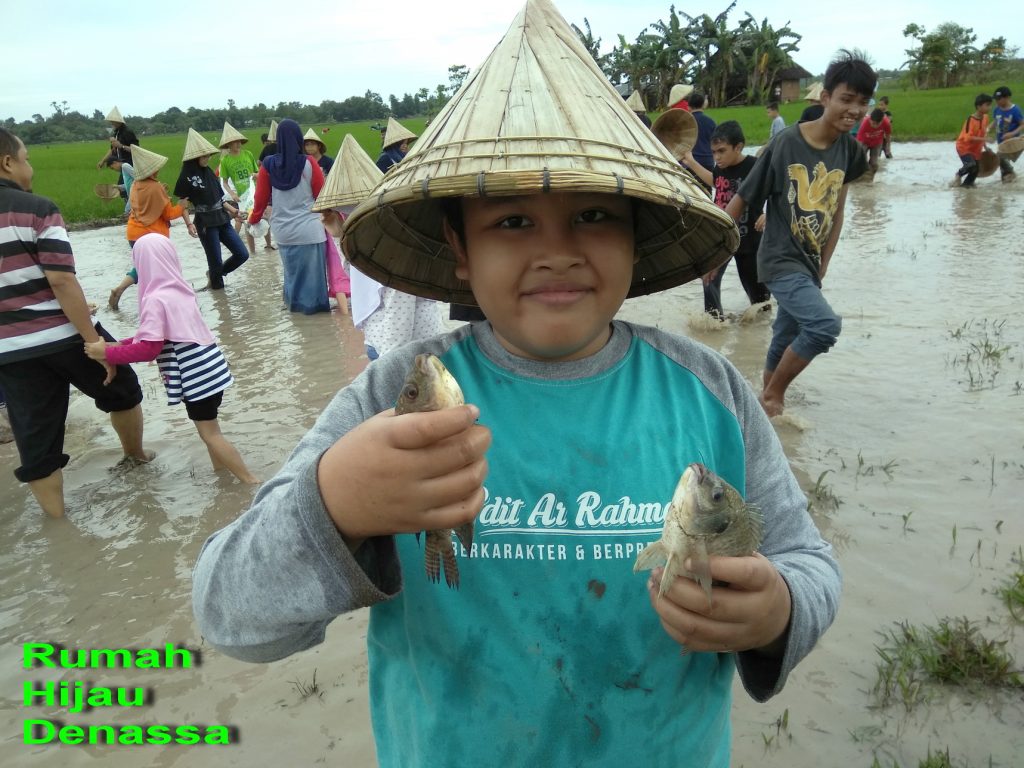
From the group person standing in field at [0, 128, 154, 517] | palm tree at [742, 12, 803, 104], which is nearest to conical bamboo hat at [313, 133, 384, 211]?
person standing in field at [0, 128, 154, 517]

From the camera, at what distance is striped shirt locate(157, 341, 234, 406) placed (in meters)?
3.93

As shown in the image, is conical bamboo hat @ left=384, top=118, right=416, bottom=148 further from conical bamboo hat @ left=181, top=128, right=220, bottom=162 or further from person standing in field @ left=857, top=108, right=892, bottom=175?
person standing in field @ left=857, top=108, right=892, bottom=175

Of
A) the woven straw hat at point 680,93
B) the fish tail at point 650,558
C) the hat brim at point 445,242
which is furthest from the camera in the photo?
the woven straw hat at point 680,93

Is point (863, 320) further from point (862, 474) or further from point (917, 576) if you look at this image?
point (917, 576)

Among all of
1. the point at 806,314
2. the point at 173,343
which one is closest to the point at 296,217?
the point at 173,343

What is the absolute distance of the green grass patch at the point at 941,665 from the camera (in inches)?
91.1

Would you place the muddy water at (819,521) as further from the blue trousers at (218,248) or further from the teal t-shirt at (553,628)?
the blue trousers at (218,248)

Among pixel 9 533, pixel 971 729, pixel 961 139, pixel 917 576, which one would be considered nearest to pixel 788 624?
pixel 971 729

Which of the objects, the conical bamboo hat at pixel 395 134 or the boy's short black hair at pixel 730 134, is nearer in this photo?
the boy's short black hair at pixel 730 134

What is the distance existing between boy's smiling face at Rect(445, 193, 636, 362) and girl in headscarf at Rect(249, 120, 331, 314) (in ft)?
21.3

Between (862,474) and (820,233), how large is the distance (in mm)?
1612

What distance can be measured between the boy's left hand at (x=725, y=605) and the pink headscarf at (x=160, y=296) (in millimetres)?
3547

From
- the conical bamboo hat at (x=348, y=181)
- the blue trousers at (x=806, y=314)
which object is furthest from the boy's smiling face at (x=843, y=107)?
the conical bamboo hat at (x=348, y=181)

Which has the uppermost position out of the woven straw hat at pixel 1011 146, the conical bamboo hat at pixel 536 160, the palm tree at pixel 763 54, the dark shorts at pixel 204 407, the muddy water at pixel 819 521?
the palm tree at pixel 763 54
